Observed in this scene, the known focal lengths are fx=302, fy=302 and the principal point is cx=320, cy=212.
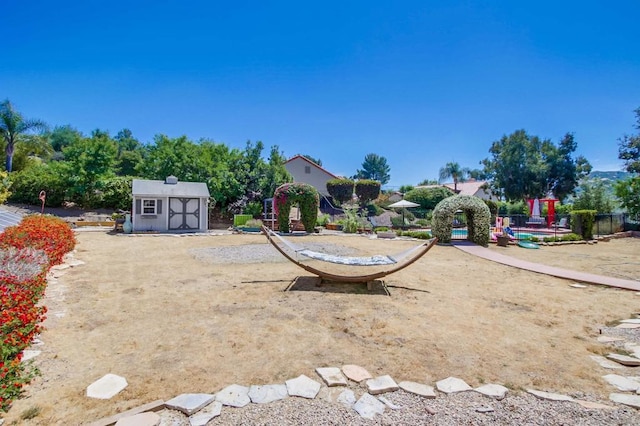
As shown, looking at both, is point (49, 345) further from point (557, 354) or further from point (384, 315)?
point (557, 354)

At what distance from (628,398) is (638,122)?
31.7m

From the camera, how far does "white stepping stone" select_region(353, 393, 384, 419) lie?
222cm

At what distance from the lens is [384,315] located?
4418mm

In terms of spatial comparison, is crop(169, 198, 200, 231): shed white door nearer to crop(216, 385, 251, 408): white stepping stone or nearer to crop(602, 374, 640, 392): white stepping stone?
crop(216, 385, 251, 408): white stepping stone

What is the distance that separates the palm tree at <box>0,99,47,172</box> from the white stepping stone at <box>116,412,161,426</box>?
3318 cm

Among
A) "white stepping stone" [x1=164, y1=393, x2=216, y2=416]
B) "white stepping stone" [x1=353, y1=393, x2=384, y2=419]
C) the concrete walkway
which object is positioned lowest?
"white stepping stone" [x1=353, y1=393, x2=384, y2=419]

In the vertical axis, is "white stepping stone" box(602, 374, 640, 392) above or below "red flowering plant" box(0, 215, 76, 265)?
below

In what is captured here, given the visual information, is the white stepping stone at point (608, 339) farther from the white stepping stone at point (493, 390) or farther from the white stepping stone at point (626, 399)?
the white stepping stone at point (493, 390)

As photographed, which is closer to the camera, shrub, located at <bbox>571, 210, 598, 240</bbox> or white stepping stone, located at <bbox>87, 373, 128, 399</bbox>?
white stepping stone, located at <bbox>87, 373, 128, 399</bbox>

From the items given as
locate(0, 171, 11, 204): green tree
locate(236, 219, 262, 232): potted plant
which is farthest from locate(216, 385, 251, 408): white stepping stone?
locate(236, 219, 262, 232): potted plant

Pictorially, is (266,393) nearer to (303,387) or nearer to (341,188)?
(303,387)

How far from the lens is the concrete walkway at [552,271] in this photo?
6577 mm

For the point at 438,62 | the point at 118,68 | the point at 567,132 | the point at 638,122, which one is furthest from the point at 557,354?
the point at 567,132

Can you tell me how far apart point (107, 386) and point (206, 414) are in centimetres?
103
